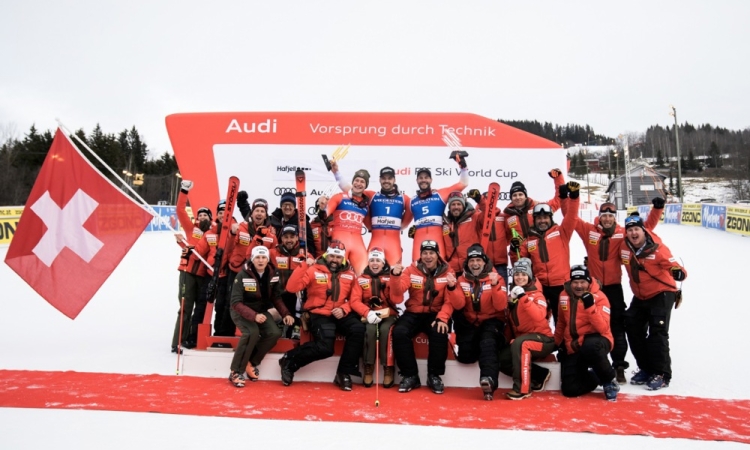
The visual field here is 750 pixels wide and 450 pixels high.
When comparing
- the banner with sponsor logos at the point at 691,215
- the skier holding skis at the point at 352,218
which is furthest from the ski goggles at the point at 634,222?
the banner with sponsor logos at the point at 691,215

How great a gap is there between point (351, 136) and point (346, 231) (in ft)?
5.99

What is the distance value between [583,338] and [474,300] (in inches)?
42.0

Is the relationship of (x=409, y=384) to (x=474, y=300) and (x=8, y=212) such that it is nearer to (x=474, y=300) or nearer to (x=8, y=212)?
(x=474, y=300)

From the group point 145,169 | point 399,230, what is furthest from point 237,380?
point 145,169

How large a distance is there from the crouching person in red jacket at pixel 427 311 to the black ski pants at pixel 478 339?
0.73ft

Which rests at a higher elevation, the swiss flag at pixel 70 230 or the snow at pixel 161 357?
the swiss flag at pixel 70 230

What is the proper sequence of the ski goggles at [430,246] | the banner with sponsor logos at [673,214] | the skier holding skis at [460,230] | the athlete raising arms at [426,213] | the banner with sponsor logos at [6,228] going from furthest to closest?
1. the banner with sponsor logos at [673,214]
2. the banner with sponsor logos at [6,228]
3. the athlete raising arms at [426,213]
4. the skier holding skis at [460,230]
5. the ski goggles at [430,246]

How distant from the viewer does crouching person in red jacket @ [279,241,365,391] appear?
16.0 feet

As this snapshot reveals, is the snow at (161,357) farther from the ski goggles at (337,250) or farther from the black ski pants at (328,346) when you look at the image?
the ski goggles at (337,250)

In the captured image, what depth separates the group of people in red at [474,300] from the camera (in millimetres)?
4754

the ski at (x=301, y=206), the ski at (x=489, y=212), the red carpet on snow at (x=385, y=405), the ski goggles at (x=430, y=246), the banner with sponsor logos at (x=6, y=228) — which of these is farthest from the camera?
the banner with sponsor logos at (x=6, y=228)

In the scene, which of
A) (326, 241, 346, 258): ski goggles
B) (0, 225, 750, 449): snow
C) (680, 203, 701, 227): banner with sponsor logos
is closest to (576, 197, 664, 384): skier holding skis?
(0, 225, 750, 449): snow

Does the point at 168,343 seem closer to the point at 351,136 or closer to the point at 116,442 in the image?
the point at 116,442

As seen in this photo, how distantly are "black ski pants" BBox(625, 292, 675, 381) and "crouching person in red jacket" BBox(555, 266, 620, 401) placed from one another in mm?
576
